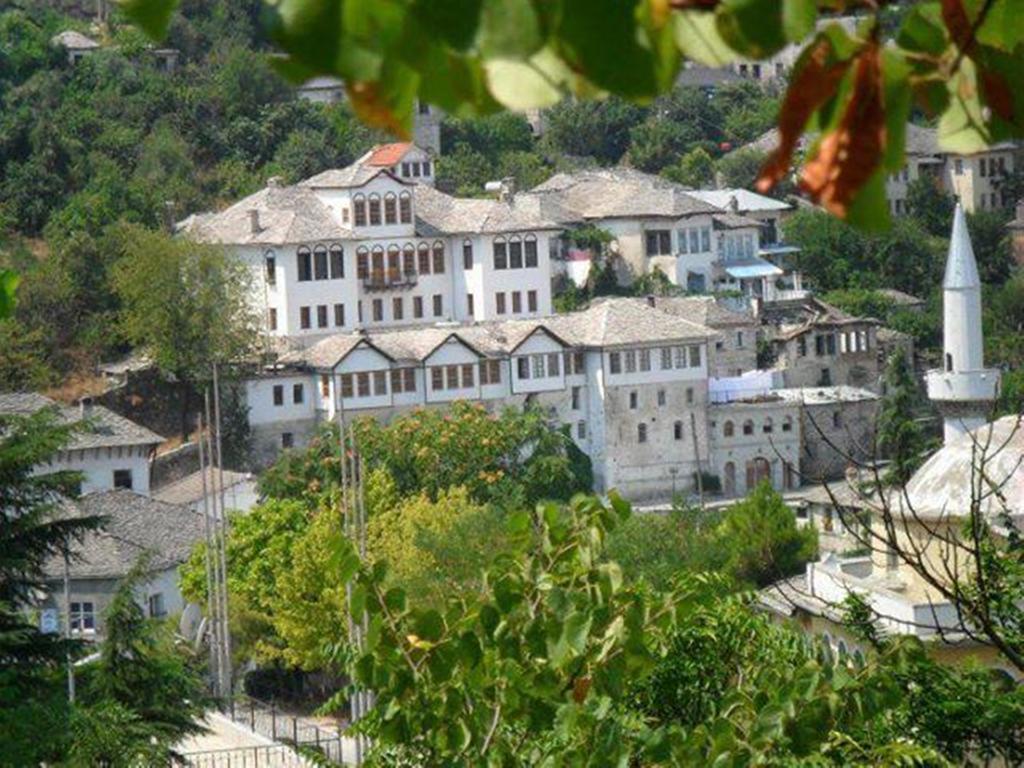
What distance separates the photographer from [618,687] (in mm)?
6180

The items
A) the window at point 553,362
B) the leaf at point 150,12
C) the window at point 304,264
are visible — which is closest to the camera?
the leaf at point 150,12

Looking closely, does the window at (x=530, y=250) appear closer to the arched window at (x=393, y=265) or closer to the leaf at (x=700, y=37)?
the arched window at (x=393, y=265)

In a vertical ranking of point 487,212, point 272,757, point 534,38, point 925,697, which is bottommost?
point 272,757

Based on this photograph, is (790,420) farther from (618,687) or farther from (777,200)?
(618,687)

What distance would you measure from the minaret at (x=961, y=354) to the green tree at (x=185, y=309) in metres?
12.9

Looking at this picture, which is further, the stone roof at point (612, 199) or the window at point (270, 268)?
the stone roof at point (612, 199)

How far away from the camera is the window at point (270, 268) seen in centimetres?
4919

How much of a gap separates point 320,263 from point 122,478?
822 cm

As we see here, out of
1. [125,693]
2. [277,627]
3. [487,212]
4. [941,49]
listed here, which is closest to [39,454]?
[125,693]

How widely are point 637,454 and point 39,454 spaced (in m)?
34.5

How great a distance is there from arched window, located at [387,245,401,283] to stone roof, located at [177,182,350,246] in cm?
99

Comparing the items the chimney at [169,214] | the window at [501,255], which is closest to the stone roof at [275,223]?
the chimney at [169,214]

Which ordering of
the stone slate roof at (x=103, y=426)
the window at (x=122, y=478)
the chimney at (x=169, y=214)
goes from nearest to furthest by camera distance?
the stone slate roof at (x=103, y=426) < the window at (x=122, y=478) < the chimney at (x=169, y=214)

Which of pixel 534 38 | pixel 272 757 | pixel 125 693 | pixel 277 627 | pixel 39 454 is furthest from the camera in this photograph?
pixel 277 627
